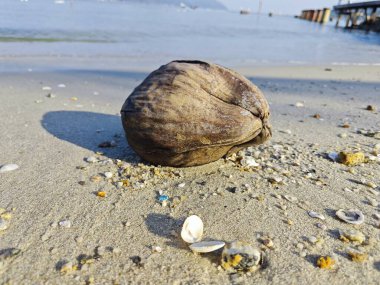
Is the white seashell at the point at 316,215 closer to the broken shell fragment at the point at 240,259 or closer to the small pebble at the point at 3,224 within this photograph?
the broken shell fragment at the point at 240,259

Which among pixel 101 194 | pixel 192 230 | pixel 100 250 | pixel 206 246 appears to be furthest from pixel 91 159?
pixel 206 246

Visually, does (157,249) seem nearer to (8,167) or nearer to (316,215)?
(316,215)

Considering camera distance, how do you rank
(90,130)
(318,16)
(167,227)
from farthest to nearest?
(318,16), (90,130), (167,227)

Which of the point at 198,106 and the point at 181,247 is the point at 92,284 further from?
the point at 198,106

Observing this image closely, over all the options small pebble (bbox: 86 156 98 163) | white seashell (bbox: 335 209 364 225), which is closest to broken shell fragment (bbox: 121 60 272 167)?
small pebble (bbox: 86 156 98 163)

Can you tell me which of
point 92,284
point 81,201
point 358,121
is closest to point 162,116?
point 81,201

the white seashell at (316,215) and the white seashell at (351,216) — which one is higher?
the white seashell at (351,216)

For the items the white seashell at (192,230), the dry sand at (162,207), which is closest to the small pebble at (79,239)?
the dry sand at (162,207)
